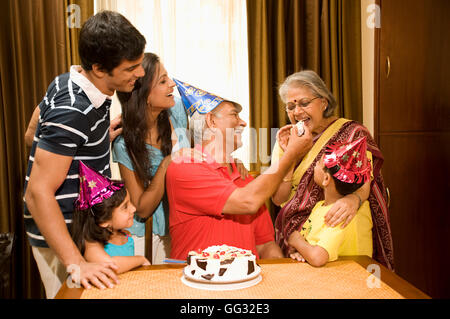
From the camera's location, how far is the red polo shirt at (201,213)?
1600 mm

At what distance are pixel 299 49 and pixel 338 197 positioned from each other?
1.37 metres

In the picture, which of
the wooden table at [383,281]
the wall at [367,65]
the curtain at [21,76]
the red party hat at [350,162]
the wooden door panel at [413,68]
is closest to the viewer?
the wooden table at [383,281]

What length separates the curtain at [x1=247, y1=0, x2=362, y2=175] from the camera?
2.64 m

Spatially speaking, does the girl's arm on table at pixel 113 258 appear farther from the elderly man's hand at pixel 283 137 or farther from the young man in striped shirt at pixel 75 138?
the elderly man's hand at pixel 283 137

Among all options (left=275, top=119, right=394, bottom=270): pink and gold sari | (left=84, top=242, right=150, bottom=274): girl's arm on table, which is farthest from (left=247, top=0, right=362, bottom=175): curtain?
(left=84, top=242, right=150, bottom=274): girl's arm on table

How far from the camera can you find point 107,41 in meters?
1.41

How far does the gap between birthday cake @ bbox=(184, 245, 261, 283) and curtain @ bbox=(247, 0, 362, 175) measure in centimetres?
156

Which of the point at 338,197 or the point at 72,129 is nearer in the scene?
the point at 72,129

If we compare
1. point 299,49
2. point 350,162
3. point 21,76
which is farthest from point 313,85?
point 21,76

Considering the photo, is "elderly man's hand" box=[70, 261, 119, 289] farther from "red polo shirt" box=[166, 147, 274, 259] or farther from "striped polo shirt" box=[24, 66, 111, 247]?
"red polo shirt" box=[166, 147, 274, 259]

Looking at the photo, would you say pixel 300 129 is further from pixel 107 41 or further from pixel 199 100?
pixel 107 41

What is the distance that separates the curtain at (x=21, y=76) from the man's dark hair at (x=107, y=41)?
3.67 ft

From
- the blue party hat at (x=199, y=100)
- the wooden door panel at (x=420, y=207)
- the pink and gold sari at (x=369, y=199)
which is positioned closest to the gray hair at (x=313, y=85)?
the pink and gold sari at (x=369, y=199)
